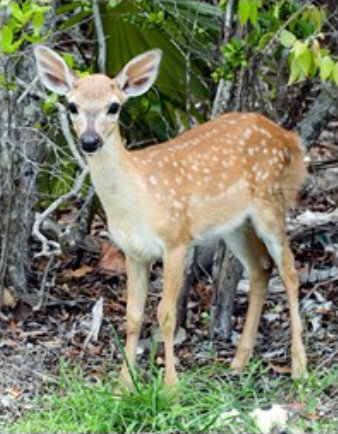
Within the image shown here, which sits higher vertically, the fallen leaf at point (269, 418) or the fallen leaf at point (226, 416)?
the fallen leaf at point (226, 416)

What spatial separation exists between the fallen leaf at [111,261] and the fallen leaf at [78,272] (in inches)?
3.8

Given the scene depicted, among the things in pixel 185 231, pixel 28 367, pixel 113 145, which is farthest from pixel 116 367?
pixel 113 145

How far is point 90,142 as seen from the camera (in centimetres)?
718

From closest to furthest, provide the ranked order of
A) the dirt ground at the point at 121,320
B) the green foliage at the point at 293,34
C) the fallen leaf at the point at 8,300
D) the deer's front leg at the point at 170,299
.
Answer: the green foliage at the point at 293,34 < the deer's front leg at the point at 170,299 < the dirt ground at the point at 121,320 < the fallen leaf at the point at 8,300

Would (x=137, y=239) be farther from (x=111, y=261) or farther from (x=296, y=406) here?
(x=111, y=261)

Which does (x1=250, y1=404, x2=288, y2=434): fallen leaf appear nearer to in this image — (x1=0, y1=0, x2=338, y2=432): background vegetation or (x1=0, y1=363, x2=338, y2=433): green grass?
(x1=0, y1=363, x2=338, y2=433): green grass

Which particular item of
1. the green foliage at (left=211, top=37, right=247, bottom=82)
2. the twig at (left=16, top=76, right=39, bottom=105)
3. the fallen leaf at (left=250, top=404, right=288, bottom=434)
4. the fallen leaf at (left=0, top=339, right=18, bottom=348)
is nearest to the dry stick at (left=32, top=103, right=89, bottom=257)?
the twig at (left=16, top=76, right=39, bottom=105)

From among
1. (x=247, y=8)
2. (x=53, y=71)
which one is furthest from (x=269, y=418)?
(x=53, y=71)

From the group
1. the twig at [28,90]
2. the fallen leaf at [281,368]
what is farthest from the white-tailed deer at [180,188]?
the twig at [28,90]

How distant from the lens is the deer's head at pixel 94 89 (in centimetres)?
734

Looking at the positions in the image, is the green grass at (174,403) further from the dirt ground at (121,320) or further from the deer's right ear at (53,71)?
the deer's right ear at (53,71)

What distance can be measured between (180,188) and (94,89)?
91 cm

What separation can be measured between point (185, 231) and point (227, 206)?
45cm

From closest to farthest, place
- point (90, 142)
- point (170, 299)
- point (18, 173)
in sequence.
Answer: point (90, 142)
point (170, 299)
point (18, 173)
